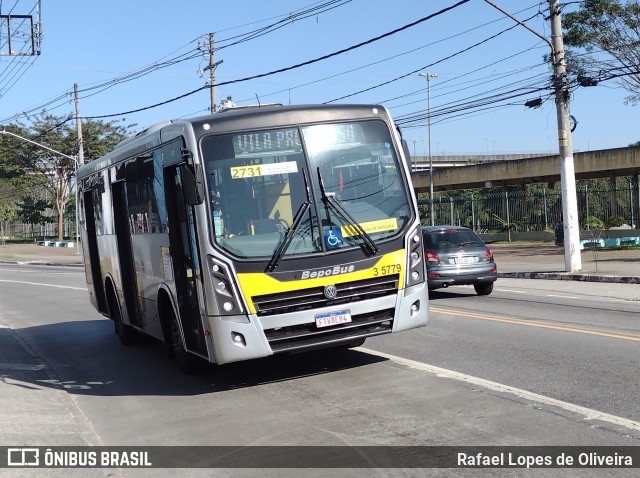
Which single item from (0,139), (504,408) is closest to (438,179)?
(0,139)

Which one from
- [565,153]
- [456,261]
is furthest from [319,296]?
[565,153]

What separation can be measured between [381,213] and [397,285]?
792 mm

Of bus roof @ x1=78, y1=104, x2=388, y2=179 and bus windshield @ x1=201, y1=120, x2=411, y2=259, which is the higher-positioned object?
bus roof @ x1=78, y1=104, x2=388, y2=179

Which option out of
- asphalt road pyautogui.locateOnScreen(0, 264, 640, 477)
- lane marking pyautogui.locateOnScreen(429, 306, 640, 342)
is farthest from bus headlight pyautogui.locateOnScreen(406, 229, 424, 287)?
lane marking pyautogui.locateOnScreen(429, 306, 640, 342)

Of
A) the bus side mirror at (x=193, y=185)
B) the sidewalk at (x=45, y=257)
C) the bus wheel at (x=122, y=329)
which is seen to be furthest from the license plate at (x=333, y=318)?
the sidewalk at (x=45, y=257)

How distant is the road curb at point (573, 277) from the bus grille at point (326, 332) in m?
13.8

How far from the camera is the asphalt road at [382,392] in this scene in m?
6.70

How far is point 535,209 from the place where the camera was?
145 feet

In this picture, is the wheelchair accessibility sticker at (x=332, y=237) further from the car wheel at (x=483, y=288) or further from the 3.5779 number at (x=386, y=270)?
the car wheel at (x=483, y=288)

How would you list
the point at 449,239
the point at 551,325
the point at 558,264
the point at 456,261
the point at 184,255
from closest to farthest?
the point at 184,255, the point at 551,325, the point at 456,261, the point at 449,239, the point at 558,264

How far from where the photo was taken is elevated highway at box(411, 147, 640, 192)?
40.9 metres

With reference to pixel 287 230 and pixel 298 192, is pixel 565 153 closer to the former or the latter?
pixel 298 192

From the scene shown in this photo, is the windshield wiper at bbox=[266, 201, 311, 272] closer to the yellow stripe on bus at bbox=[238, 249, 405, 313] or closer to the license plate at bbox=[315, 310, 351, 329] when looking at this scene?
the yellow stripe on bus at bbox=[238, 249, 405, 313]

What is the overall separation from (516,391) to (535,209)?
124ft
